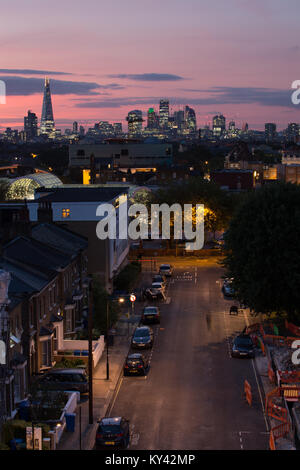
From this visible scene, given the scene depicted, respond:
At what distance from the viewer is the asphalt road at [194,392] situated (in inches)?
1224

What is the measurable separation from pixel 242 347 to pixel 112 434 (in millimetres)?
17173

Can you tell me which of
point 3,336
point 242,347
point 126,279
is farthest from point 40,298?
point 126,279

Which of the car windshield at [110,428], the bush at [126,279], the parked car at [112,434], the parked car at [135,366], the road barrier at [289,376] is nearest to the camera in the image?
the parked car at [112,434]

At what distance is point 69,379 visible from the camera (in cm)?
3775

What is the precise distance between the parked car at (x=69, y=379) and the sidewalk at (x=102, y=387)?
848mm

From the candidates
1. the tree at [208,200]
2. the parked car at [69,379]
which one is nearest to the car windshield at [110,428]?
the parked car at [69,379]

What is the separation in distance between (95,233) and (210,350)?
17239 millimetres

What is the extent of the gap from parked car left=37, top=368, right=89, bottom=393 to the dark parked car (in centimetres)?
1107

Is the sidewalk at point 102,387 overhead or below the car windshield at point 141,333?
below

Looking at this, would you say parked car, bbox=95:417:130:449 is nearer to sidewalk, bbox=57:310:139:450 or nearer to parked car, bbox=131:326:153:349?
sidewalk, bbox=57:310:139:450

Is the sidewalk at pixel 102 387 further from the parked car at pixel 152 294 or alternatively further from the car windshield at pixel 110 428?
the parked car at pixel 152 294

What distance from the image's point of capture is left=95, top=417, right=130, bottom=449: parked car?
29.2 meters

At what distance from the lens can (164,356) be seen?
44.6 metres

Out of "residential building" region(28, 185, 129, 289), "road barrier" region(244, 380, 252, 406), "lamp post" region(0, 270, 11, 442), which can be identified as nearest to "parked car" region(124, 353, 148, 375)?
"road barrier" region(244, 380, 252, 406)
